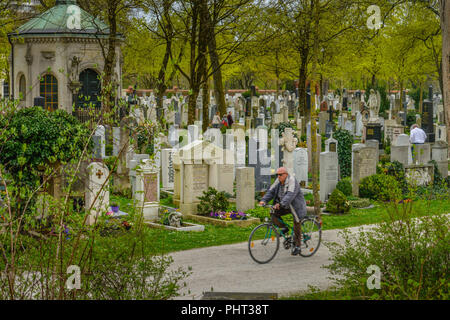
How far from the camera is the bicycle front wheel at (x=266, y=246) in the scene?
39.9 feet

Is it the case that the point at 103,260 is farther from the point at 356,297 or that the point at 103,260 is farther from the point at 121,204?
the point at 121,204

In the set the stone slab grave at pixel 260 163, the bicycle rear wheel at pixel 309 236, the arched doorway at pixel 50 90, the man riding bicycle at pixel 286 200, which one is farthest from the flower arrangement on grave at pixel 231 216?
the arched doorway at pixel 50 90

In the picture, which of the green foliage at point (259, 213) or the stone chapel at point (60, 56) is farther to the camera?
the stone chapel at point (60, 56)

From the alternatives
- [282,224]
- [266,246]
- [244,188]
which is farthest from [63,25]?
[266,246]

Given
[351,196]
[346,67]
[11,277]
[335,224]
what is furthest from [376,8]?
[346,67]

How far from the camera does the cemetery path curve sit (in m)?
10.5

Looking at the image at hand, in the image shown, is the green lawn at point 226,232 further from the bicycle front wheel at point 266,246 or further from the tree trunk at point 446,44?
the tree trunk at point 446,44

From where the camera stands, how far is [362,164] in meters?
18.7

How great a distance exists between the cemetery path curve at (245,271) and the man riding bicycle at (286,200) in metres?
0.56

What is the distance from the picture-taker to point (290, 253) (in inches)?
510

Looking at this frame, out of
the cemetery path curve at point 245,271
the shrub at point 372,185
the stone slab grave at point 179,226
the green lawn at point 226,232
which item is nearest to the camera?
the cemetery path curve at point 245,271

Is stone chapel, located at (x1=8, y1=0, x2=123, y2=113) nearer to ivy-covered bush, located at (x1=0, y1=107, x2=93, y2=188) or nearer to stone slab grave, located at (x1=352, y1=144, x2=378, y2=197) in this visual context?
stone slab grave, located at (x1=352, y1=144, x2=378, y2=197)

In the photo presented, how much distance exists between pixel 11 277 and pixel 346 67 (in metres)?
40.8

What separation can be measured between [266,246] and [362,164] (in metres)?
7.24
